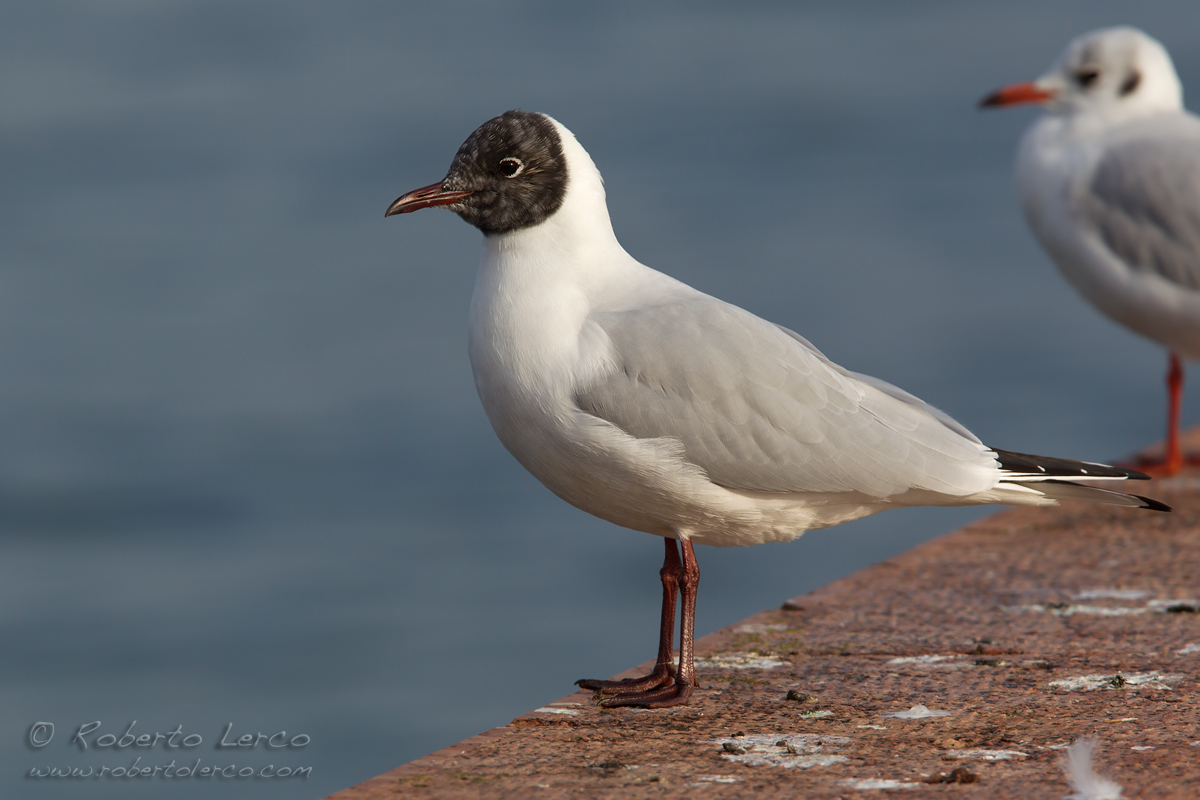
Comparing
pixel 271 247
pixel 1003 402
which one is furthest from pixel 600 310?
pixel 271 247

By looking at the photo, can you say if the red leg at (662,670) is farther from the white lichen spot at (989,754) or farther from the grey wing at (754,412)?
the white lichen spot at (989,754)

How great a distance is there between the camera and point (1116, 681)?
11.4 feet

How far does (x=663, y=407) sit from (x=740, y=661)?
0.74m

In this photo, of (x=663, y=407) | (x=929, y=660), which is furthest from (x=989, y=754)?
(x=663, y=407)

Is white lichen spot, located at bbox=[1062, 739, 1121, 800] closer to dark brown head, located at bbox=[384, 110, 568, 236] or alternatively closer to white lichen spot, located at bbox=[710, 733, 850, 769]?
white lichen spot, located at bbox=[710, 733, 850, 769]

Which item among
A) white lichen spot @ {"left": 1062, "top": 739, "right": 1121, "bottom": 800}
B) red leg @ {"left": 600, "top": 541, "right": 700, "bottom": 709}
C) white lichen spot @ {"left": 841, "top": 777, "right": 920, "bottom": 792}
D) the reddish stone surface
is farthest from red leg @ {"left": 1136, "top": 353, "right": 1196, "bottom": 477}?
white lichen spot @ {"left": 841, "top": 777, "right": 920, "bottom": 792}

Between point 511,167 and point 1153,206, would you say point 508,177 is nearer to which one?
point 511,167

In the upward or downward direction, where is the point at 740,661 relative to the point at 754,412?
downward

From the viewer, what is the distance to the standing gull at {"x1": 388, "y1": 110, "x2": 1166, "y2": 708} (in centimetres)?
365

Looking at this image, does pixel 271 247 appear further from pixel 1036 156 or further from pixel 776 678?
pixel 776 678

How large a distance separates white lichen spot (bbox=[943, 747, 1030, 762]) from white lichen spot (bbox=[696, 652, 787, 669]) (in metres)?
0.83

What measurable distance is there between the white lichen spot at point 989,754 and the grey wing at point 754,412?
0.89m

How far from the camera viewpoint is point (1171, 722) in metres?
3.15

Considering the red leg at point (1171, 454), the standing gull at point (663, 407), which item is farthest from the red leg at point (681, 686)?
the red leg at point (1171, 454)
